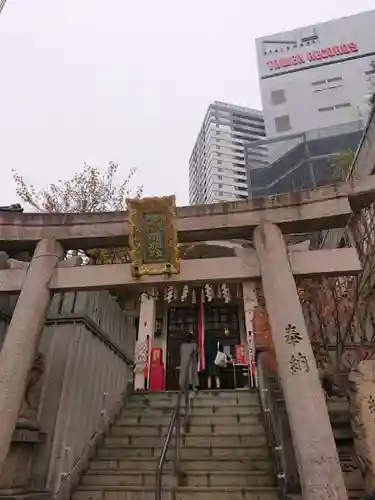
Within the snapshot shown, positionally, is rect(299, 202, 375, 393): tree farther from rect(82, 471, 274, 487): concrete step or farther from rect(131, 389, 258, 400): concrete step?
rect(82, 471, 274, 487): concrete step

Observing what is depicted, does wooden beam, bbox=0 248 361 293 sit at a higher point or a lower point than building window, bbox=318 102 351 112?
lower

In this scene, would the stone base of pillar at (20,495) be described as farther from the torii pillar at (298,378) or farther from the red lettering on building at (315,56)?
the red lettering on building at (315,56)

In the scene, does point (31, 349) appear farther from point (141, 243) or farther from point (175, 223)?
point (175, 223)

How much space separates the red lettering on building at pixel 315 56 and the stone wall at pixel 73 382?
1635 inches

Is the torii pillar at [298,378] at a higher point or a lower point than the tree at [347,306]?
lower

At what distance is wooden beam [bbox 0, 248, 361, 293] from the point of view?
19.1ft

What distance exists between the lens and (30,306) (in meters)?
5.60

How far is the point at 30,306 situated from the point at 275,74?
42319mm

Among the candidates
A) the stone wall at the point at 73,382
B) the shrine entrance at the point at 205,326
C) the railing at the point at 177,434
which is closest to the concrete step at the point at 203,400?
the stone wall at the point at 73,382

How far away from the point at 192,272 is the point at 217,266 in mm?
403

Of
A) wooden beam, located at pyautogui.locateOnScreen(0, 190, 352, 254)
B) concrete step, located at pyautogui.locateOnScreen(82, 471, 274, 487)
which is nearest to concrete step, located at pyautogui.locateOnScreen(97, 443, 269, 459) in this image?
concrete step, located at pyautogui.locateOnScreen(82, 471, 274, 487)

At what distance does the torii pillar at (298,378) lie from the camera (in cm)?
411

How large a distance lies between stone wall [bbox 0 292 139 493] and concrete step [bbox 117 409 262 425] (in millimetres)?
454

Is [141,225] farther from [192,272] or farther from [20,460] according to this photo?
[20,460]
